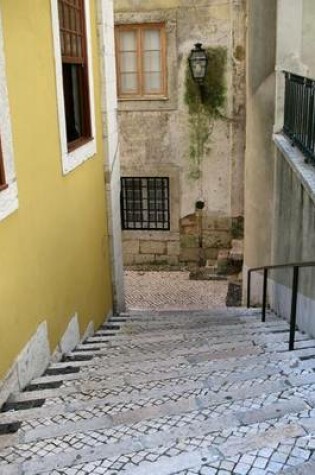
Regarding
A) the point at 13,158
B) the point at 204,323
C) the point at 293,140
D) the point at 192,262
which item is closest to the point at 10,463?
the point at 13,158

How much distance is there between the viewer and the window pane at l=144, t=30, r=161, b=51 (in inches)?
494

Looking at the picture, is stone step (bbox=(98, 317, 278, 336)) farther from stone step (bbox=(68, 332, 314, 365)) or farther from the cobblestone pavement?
the cobblestone pavement

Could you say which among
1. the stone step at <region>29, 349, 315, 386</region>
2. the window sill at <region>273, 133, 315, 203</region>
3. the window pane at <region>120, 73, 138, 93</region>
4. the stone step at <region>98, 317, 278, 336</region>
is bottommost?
the stone step at <region>98, 317, 278, 336</region>

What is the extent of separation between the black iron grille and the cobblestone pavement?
123cm

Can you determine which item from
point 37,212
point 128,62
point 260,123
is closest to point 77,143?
point 37,212

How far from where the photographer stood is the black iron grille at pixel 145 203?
1352cm

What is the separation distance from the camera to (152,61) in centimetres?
1268

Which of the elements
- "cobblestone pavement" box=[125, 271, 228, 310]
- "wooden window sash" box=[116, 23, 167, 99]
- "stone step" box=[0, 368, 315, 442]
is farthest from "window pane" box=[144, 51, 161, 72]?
Result: "stone step" box=[0, 368, 315, 442]

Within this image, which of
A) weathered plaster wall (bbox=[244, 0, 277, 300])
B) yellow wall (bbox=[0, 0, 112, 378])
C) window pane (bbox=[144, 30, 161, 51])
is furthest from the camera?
window pane (bbox=[144, 30, 161, 51])

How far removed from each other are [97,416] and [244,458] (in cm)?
116

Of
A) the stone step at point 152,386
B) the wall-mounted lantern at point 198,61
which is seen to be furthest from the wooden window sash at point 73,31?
the wall-mounted lantern at point 198,61

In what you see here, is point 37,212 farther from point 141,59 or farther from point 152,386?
point 141,59

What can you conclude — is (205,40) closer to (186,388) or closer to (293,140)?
(293,140)

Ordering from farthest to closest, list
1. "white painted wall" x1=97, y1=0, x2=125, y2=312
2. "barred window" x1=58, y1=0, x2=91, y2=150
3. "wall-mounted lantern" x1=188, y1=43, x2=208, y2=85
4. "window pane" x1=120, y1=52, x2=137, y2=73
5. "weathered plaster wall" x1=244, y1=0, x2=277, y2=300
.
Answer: "window pane" x1=120, y1=52, x2=137, y2=73
"wall-mounted lantern" x1=188, y1=43, x2=208, y2=85
"weathered plaster wall" x1=244, y1=0, x2=277, y2=300
"white painted wall" x1=97, y1=0, x2=125, y2=312
"barred window" x1=58, y1=0, x2=91, y2=150
